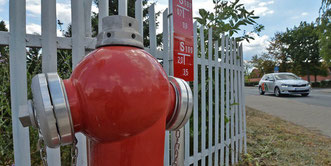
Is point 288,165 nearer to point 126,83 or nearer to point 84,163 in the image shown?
point 84,163

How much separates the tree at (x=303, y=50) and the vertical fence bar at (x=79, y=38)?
112 feet

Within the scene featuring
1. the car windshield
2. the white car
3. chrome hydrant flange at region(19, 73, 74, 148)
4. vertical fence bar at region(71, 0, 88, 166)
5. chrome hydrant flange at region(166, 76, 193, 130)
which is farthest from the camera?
the car windshield

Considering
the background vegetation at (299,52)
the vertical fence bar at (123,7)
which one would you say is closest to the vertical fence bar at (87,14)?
the vertical fence bar at (123,7)

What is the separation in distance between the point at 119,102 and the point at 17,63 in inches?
27.2

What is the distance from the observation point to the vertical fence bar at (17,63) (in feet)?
3.14

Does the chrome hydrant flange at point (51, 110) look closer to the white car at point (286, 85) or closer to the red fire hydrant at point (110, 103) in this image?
the red fire hydrant at point (110, 103)

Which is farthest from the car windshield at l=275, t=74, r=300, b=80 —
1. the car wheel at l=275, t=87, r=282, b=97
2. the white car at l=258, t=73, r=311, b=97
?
the car wheel at l=275, t=87, r=282, b=97

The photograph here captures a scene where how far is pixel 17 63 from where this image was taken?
0.97 metres

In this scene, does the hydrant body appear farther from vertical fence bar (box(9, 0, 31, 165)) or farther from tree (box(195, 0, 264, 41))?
tree (box(195, 0, 264, 41))

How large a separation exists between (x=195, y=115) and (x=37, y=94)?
1.72m

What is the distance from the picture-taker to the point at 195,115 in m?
2.12

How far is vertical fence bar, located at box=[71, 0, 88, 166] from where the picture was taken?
1106 millimetres

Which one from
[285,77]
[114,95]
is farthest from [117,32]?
[285,77]

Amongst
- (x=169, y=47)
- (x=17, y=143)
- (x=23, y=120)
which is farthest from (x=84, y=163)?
(x=169, y=47)
